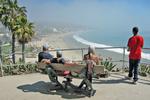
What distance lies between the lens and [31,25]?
107ft

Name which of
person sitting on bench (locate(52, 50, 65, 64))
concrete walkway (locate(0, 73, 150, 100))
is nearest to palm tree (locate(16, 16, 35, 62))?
concrete walkway (locate(0, 73, 150, 100))

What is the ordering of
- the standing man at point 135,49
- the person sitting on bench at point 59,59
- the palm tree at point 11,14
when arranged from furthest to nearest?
the palm tree at point 11,14 → the standing man at point 135,49 → the person sitting on bench at point 59,59

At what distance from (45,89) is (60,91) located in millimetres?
433

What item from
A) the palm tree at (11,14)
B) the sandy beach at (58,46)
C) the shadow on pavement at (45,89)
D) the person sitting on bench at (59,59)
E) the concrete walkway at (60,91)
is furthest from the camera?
the sandy beach at (58,46)

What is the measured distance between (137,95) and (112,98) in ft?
2.20

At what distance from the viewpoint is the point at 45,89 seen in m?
8.60

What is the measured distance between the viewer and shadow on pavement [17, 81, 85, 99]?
26.3ft

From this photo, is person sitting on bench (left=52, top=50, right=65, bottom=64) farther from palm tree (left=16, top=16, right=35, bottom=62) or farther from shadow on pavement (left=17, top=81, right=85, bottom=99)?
palm tree (left=16, top=16, right=35, bottom=62)

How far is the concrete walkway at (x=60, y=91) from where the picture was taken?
25.8ft

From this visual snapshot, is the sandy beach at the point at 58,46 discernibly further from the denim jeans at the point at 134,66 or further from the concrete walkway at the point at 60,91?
the denim jeans at the point at 134,66

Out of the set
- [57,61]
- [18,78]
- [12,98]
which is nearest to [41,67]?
[57,61]

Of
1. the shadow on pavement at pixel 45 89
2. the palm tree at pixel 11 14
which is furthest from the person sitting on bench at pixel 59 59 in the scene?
the palm tree at pixel 11 14

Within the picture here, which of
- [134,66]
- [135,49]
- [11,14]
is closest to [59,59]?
[135,49]

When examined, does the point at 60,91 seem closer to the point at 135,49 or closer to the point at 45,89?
the point at 45,89
